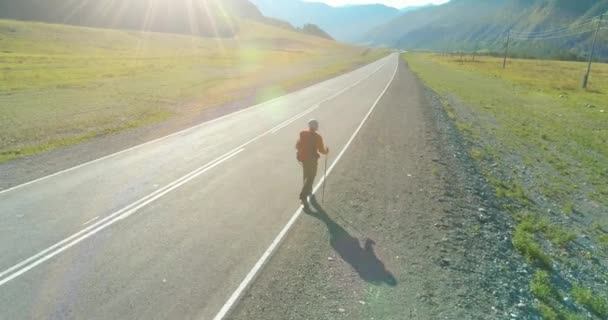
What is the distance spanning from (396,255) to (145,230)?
499cm

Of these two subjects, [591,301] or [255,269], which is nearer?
[591,301]

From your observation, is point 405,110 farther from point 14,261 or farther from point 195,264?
point 14,261

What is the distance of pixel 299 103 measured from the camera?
26.6 m

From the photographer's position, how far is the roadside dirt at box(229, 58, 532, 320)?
5832 millimetres

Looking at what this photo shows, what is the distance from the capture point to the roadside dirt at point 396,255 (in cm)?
583

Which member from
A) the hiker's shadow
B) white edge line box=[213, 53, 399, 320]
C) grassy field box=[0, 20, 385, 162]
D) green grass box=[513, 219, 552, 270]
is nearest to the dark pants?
white edge line box=[213, 53, 399, 320]

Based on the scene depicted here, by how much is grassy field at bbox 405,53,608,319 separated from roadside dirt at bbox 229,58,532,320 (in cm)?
54

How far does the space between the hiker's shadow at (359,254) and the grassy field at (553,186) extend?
2444 millimetres

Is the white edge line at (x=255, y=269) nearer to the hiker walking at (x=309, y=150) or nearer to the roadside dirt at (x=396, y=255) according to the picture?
the roadside dirt at (x=396, y=255)

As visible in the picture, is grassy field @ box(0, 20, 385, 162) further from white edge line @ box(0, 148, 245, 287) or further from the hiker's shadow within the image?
the hiker's shadow

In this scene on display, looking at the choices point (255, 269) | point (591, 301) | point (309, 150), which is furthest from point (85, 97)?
point (591, 301)

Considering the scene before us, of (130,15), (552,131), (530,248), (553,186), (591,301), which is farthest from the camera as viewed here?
(130,15)

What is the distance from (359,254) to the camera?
729 centimetres

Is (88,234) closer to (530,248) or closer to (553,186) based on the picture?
(530,248)
